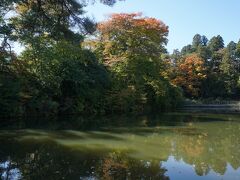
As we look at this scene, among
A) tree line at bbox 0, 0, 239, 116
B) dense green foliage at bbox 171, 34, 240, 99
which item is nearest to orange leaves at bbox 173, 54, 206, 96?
dense green foliage at bbox 171, 34, 240, 99

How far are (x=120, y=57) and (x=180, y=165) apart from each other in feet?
64.0

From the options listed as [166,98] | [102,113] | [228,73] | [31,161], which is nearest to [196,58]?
[228,73]

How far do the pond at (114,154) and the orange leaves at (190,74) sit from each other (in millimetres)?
28416

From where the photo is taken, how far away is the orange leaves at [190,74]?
44031 millimetres

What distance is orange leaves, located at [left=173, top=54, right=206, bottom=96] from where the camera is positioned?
44.0 meters

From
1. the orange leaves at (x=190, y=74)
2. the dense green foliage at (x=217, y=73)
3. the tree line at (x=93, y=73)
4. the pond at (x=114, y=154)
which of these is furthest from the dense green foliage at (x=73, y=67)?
the dense green foliage at (x=217, y=73)

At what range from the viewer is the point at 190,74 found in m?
44.7

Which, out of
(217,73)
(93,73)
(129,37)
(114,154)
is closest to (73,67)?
(93,73)

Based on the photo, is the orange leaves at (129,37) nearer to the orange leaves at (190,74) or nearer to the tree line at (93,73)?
the tree line at (93,73)

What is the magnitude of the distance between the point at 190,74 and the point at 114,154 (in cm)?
3535

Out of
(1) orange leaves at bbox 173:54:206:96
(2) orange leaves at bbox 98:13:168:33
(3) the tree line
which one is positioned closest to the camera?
(3) the tree line

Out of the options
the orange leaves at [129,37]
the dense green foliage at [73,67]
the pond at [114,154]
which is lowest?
the pond at [114,154]

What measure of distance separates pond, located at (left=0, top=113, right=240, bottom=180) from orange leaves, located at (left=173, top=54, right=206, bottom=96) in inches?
1119

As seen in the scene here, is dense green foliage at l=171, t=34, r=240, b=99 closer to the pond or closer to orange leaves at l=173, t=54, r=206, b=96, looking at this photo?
orange leaves at l=173, t=54, r=206, b=96
